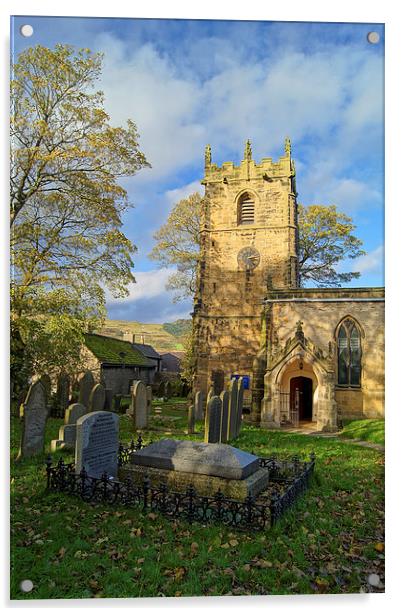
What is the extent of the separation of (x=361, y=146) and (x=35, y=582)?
607cm

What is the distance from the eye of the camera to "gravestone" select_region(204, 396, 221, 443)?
9.72m

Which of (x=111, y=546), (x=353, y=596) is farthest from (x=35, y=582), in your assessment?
(x=353, y=596)

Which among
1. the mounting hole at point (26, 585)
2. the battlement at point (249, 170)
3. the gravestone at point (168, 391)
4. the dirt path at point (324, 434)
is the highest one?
the battlement at point (249, 170)

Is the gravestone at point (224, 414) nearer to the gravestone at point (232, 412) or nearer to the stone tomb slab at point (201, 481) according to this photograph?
the gravestone at point (232, 412)

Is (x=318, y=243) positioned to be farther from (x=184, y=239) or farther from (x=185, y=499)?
(x=185, y=499)

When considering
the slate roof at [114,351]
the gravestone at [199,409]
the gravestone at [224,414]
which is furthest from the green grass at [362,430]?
the slate roof at [114,351]

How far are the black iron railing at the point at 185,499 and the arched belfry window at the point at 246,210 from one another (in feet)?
55.8

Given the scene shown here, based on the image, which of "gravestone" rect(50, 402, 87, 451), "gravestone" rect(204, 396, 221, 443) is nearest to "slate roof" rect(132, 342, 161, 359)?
"gravestone" rect(204, 396, 221, 443)

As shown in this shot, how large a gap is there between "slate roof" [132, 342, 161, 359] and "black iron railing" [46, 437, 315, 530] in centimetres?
2039

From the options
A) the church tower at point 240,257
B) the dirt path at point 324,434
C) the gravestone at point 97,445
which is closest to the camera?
the gravestone at point 97,445

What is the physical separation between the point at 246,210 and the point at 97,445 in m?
17.9

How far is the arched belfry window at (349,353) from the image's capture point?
46.1 ft

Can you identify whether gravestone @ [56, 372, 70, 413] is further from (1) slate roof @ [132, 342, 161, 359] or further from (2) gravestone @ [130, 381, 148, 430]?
(1) slate roof @ [132, 342, 161, 359]
